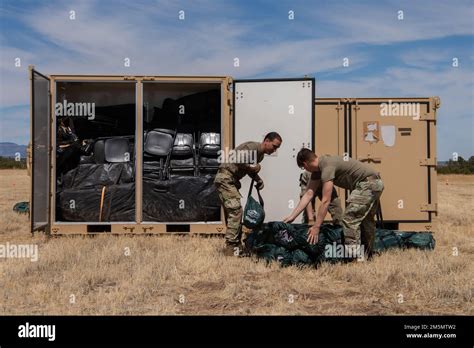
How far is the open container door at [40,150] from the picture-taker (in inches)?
299

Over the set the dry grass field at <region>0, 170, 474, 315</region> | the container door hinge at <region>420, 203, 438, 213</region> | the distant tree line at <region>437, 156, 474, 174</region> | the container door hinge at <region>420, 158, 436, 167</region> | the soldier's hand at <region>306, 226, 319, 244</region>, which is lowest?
the dry grass field at <region>0, 170, 474, 315</region>

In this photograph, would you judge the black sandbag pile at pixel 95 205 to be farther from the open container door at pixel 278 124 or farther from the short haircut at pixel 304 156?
the short haircut at pixel 304 156

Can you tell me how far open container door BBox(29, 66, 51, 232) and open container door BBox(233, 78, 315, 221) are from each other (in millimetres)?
2968

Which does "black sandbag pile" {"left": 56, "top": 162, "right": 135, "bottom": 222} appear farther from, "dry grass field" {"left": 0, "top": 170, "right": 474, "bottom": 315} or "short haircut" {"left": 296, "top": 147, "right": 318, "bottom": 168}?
"short haircut" {"left": 296, "top": 147, "right": 318, "bottom": 168}

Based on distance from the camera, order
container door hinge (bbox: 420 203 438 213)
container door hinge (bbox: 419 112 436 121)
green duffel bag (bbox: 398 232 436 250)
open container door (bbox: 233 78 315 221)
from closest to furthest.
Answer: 1. green duffel bag (bbox: 398 232 436 250)
2. open container door (bbox: 233 78 315 221)
3. container door hinge (bbox: 420 203 438 213)
4. container door hinge (bbox: 419 112 436 121)

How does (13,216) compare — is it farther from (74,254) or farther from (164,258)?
(164,258)

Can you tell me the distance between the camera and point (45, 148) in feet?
27.1

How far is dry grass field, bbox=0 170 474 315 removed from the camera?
484cm

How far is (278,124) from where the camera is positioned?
27.0 ft

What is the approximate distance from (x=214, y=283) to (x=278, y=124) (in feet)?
10.9

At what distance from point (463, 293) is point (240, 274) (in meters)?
2.38

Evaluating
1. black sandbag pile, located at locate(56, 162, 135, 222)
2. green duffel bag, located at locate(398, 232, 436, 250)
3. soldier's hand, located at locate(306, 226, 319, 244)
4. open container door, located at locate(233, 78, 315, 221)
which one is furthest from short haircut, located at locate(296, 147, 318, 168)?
black sandbag pile, located at locate(56, 162, 135, 222)

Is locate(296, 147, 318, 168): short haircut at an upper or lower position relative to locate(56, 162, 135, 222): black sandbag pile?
upper

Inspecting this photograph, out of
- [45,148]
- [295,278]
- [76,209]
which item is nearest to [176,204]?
[76,209]
